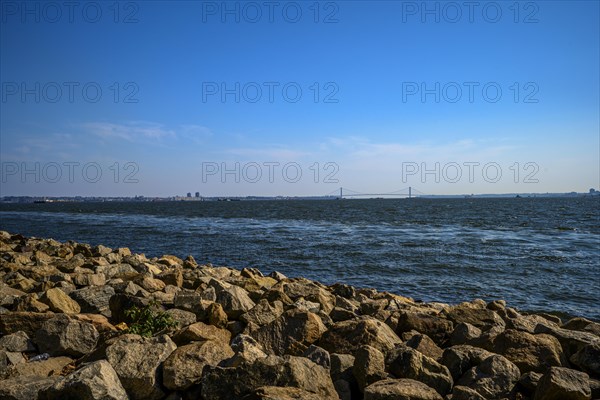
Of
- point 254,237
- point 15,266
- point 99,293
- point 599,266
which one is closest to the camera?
point 99,293

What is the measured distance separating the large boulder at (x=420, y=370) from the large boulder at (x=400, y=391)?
0.96 ft

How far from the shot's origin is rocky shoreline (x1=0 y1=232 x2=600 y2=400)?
376 cm

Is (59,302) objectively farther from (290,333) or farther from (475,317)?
(475,317)

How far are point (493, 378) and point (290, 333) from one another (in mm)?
2193

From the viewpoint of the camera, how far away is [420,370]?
13.7 feet

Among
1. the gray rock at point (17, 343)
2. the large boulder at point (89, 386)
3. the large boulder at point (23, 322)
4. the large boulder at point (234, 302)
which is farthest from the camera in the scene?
the large boulder at point (234, 302)

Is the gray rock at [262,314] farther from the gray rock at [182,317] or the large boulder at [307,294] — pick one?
the large boulder at [307,294]

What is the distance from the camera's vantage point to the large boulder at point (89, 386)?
11.6 ft

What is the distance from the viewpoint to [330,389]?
3.83 meters

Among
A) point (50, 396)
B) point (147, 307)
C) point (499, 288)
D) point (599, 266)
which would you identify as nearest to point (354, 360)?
point (50, 396)

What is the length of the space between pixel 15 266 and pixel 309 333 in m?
9.75

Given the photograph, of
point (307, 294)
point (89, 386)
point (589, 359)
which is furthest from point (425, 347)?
point (307, 294)

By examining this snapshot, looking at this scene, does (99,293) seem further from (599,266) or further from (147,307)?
(599,266)

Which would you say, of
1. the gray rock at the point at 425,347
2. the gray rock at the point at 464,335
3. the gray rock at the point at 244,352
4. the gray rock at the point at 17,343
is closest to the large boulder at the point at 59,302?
the gray rock at the point at 17,343
